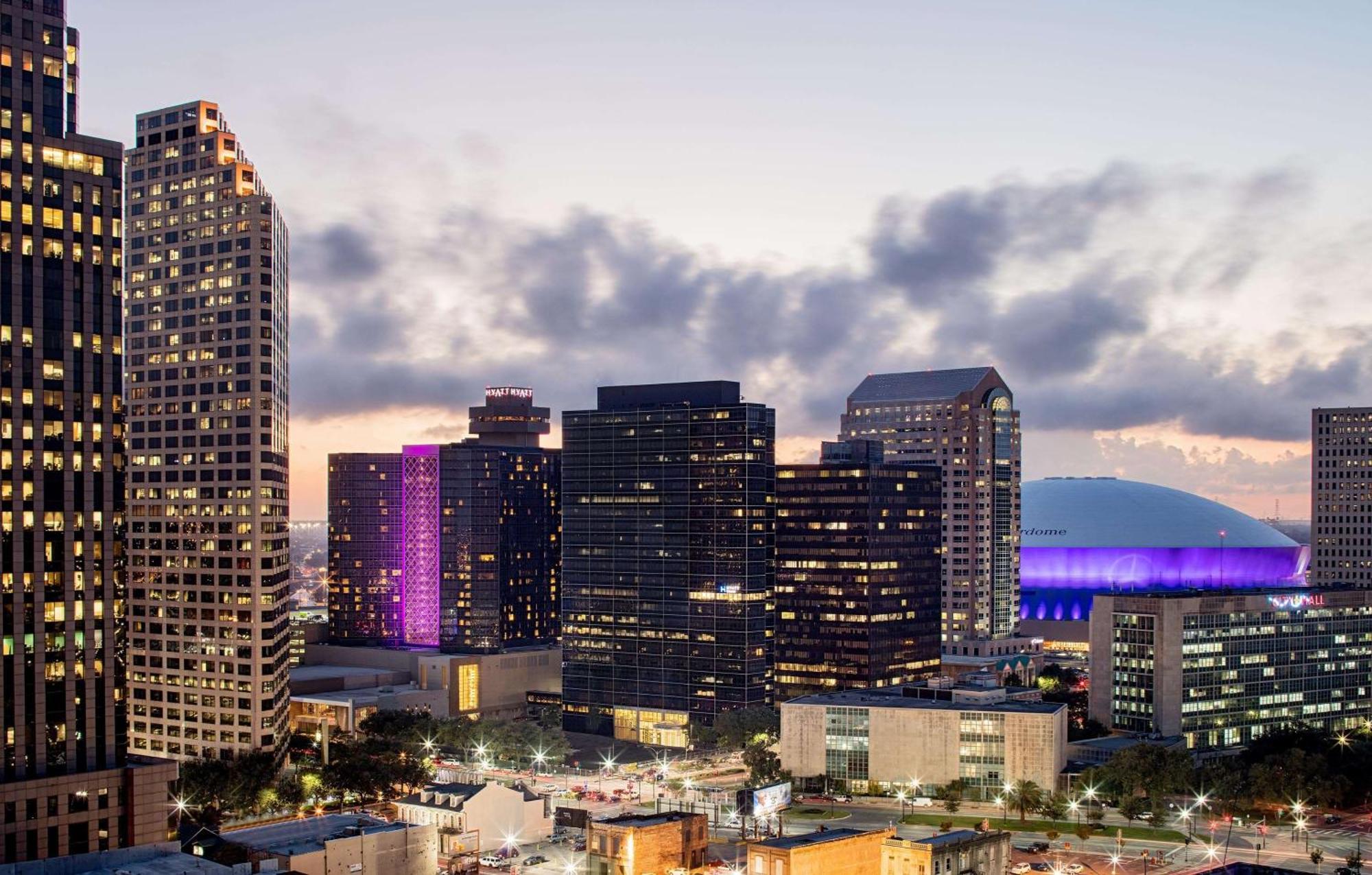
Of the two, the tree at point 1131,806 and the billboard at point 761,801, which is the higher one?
the billboard at point 761,801

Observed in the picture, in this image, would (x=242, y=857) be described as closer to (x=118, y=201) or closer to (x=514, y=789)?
(x=514, y=789)

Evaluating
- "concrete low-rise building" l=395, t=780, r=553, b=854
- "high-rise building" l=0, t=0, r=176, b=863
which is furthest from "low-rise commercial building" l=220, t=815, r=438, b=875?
"high-rise building" l=0, t=0, r=176, b=863

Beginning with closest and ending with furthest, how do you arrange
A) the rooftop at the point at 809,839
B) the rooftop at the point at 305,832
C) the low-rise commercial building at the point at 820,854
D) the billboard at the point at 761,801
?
the low-rise commercial building at the point at 820,854 → the rooftop at the point at 809,839 → the rooftop at the point at 305,832 → the billboard at the point at 761,801

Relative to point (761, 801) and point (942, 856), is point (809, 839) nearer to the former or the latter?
point (942, 856)

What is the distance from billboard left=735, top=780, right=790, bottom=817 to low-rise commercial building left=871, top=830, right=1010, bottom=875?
108ft

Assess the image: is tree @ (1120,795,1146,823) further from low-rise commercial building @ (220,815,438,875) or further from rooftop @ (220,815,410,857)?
rooftop @ (220,815,410,857)

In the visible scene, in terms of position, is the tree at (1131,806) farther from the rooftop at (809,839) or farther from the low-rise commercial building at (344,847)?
A: the low-rise commercial building at (344,847)

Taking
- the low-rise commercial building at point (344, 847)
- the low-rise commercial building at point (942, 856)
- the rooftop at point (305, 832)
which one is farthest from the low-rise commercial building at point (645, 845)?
the rooftop at point (305, 832)

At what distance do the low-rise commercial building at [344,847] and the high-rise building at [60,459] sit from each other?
1381 centimetres

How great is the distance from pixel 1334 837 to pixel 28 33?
18542 centimetres

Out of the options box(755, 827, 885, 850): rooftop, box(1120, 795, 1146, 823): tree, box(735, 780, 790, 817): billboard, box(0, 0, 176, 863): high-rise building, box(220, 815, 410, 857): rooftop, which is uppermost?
box(0, 0, 176, 863): high-rise building

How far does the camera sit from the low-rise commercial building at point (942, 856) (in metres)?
155

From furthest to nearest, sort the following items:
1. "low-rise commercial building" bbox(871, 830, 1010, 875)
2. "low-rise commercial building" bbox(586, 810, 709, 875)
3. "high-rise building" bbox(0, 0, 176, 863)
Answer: "low-rise commercial building" bbox(586, 810, 709, 875), "low-rise commercial building" bbox(871, 830, 1010, 875), "high-rise building" bbox(0, 0, 176, 863)

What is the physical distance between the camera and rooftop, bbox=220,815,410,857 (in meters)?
156
